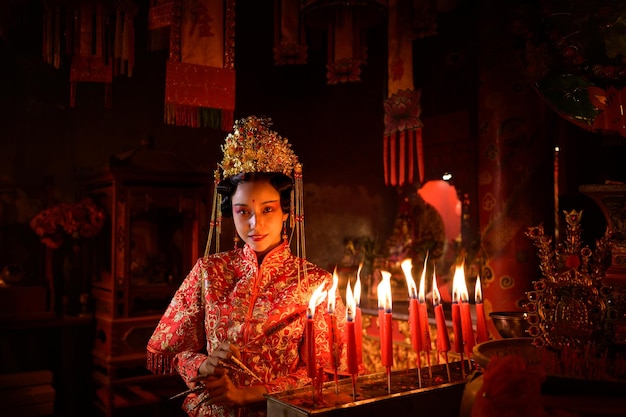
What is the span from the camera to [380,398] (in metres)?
1.37

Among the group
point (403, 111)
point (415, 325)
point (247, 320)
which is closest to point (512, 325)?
point (415, 325)

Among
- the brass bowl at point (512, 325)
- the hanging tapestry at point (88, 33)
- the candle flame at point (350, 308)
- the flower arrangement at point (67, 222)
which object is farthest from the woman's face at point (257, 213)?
the flower arrangement at point (67, 222)

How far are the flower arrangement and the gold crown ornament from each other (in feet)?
7.04

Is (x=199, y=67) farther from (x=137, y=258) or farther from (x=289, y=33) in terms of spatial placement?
(x=137, y=258)

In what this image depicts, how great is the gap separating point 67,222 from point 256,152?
2340 millimetres

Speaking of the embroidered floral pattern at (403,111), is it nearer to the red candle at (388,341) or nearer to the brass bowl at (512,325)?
the brass bowl at (512,325)

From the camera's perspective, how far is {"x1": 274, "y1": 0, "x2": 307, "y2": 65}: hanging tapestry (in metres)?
3.57

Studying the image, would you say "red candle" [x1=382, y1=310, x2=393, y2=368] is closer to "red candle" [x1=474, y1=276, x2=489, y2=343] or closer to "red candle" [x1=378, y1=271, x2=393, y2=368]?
"red candle" [x1=378, y1=271, x2=393, y2=368]

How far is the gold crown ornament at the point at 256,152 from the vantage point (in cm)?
207

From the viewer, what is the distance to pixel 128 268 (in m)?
3.85

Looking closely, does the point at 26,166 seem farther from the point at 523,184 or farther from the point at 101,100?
the point at 523,184

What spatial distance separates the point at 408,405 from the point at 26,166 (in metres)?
3.56

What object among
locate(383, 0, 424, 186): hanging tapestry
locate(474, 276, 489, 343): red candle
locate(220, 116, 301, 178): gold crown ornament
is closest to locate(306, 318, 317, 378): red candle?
locate(474, 276, 489, 343): red candle

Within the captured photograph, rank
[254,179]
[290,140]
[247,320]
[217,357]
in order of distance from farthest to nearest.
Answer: [290,140]
[254,179]
[247,320]
[217,357]
